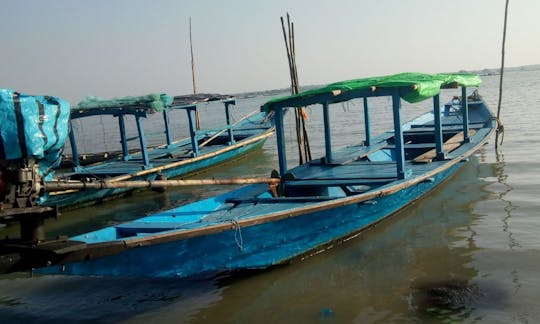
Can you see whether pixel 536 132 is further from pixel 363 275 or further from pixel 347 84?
pixel 363 275

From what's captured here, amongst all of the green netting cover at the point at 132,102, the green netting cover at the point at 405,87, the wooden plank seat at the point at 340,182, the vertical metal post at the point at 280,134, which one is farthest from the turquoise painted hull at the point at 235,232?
the green netting cover at the point at 132,102

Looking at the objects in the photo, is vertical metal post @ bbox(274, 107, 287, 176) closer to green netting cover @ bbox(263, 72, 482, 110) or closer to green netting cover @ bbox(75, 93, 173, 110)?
green netting cover @ bbox(263, 72, 482, 110)

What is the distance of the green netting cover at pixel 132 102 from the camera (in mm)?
12781

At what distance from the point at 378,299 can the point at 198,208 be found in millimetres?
2696

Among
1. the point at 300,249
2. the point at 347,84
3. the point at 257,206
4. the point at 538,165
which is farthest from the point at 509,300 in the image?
the point at 538,165

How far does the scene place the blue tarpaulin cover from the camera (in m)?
3.86

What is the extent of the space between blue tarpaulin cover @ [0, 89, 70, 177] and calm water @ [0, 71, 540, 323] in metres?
A: 2.39

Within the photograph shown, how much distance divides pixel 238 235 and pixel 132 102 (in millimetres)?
8534

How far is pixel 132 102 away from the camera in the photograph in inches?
519

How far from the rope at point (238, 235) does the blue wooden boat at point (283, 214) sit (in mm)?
11

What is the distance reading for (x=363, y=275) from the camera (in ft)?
20.7

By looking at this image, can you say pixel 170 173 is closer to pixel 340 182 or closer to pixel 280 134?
pixel 280 134

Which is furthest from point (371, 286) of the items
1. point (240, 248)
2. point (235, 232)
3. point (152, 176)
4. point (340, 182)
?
point (152, 176)

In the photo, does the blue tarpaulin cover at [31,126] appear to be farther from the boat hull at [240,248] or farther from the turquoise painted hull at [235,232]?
the boat hull at [240,248]
